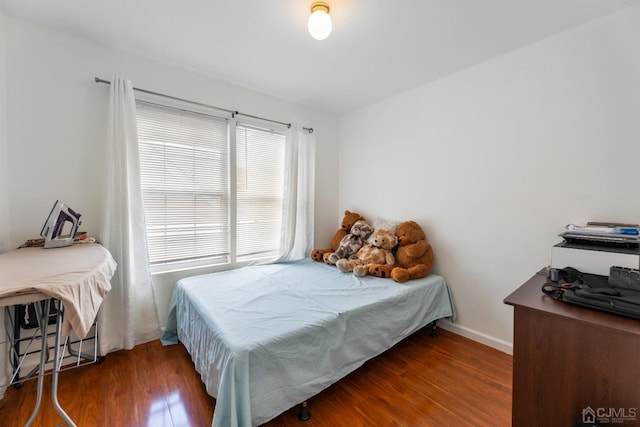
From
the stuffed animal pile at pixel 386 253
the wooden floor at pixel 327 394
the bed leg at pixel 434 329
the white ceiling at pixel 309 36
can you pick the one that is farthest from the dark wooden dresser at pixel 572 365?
the white ceiling at pixel 309 36

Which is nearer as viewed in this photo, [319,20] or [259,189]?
[319,20]

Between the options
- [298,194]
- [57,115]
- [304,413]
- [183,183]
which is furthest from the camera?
[298,194]

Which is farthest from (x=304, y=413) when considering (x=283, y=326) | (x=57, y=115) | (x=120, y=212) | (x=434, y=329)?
(x=57, y=115)

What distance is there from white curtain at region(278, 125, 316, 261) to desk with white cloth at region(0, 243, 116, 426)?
69.5 inches

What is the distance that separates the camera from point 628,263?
1164 millimetres

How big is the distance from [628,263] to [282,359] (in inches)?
67.0

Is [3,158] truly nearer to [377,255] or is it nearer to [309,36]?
[309,36]

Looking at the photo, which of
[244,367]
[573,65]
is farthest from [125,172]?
[573,65]

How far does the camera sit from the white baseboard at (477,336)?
2078 mm

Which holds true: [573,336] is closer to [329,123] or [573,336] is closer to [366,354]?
[366,354]

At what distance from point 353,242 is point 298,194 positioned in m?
0.85

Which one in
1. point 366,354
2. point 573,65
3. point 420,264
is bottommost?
point 366,354

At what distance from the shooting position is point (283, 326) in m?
1.45

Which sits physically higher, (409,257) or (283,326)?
(409,257)
